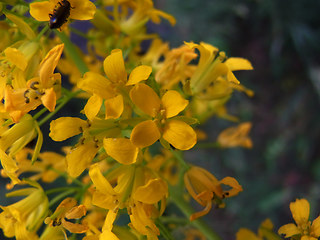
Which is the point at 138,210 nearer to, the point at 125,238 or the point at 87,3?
the point at 125,238

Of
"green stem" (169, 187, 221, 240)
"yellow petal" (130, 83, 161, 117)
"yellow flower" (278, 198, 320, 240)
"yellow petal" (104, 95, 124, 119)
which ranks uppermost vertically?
"yellow petal" (130, 83, 161, 117)

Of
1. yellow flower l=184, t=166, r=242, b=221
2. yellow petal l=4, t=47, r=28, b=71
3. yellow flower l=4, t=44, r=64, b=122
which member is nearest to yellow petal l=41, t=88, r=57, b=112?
yellow flower l=4, t=44, r=64, b=122

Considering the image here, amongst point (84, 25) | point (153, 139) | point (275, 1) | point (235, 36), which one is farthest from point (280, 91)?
point (153, 139)

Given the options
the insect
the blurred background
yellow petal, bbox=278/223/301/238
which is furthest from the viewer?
the blurred background

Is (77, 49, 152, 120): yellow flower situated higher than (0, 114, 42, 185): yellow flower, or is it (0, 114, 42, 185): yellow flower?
(77, 49, 152, 120): yellow flower

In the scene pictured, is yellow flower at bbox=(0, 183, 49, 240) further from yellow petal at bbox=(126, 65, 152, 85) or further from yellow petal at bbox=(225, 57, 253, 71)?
yellow petal at bbox=(225, 57, 253, 71)

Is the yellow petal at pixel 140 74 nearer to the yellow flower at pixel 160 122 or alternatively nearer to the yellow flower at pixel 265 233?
the yellow flower at pixel 160 122

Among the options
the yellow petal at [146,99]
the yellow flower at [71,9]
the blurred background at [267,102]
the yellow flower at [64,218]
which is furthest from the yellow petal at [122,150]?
the blurred background at [267,102]

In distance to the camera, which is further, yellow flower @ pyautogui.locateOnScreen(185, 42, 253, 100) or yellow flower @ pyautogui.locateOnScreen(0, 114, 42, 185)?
yellow flower @ pyautogui.locateOnScreen(185, 42, 253, 100)
